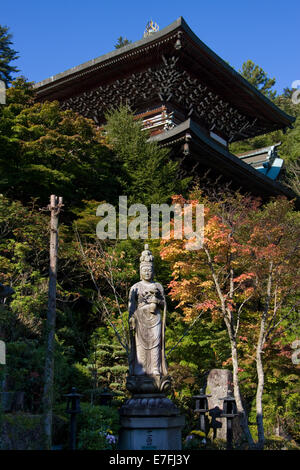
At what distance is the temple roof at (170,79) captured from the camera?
18.6 meters

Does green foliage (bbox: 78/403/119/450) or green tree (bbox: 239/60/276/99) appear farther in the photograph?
green tree (bbox: 239/60/276/99)

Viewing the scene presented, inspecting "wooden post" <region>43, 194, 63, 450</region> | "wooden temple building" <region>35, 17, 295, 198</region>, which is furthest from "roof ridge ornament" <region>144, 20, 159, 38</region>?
"wooden post" <region>43, 194, 63, 450</region>

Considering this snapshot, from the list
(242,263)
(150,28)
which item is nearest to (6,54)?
(150,28)

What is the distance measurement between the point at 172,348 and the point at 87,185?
743 centimetres

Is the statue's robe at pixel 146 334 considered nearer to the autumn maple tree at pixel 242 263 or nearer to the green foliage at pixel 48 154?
the autumn maple tree at pixel 242 263

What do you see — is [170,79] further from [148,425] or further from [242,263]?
[148,425]

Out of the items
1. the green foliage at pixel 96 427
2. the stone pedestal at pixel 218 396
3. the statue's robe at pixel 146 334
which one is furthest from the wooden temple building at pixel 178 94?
the green foliage at pixel 96 427

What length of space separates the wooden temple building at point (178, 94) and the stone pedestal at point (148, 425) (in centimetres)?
1114

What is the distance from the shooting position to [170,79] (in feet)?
64.4

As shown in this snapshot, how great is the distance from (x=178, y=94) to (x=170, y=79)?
1049mm

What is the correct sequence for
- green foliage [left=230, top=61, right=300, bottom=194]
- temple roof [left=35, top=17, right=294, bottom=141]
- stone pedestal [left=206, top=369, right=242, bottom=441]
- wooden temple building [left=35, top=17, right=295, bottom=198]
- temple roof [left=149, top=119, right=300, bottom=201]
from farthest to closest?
green foliage [left=230, top=61, right=300, bottom=194], temple roof [left=35, top=17, right=294, bottom=141], wooden temple building [left=35, top=17, right=295, bottom=198], temple roof [left=149, top=119, right=300, bottom=201], stone pedestal [left=206, top=369, right=242, bottom=441]

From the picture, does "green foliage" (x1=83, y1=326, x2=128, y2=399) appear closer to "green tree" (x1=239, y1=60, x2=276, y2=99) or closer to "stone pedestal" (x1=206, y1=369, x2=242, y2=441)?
"stone pedestal" (x1=206, y1=369, x2=242, y2=441)

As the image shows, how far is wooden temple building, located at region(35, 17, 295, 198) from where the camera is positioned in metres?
18.0

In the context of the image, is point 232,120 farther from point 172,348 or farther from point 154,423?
point 154,423
